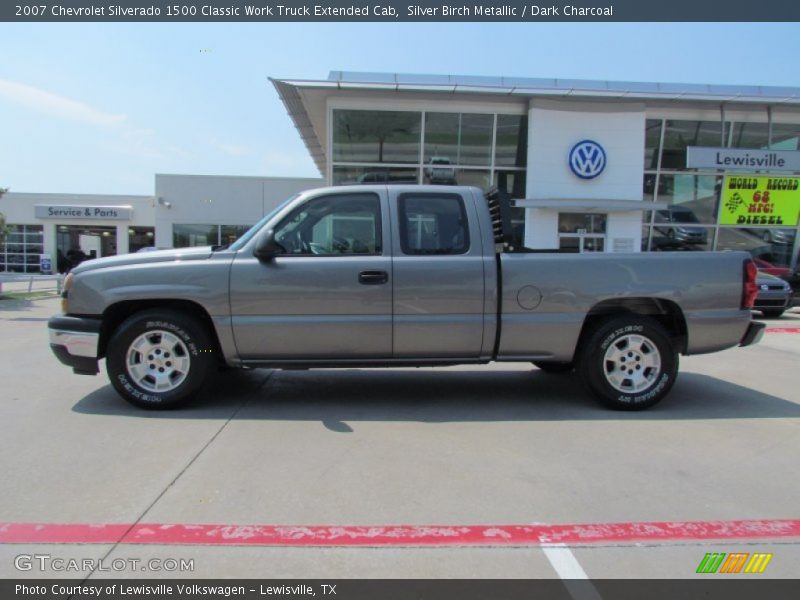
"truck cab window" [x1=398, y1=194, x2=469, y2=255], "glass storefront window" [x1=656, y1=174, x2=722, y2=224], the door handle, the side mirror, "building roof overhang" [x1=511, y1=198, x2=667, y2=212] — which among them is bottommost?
the door handle

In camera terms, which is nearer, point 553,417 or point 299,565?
point 299,565

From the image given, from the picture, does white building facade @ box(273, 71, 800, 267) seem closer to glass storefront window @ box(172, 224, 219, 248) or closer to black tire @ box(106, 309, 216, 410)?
glass storefront window @ box(172, 224, 219, 248)

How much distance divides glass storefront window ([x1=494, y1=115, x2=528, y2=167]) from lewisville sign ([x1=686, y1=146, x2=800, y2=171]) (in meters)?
5.24

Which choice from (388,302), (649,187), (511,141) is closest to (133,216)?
(511,141)

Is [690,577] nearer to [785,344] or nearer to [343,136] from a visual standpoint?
[785,344]

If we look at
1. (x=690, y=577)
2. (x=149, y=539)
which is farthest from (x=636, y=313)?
(x=149, y=539)

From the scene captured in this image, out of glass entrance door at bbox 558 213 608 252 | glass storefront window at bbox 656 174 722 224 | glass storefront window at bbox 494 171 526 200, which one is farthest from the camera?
glass storefront window at bbox 656 174 722 224

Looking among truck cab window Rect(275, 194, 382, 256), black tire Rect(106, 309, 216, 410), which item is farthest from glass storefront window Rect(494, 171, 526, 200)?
black tire Rect(106, 309, 216, 410)

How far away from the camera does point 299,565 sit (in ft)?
8.72

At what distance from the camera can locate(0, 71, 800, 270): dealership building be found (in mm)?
16797

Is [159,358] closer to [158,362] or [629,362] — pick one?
[158,362]

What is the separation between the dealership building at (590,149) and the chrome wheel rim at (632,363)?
1139cm

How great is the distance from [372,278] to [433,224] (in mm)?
783

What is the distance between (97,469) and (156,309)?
5.34ft
